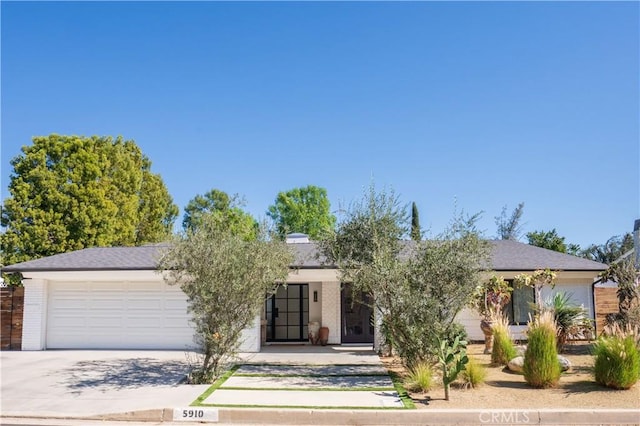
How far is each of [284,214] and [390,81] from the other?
121 feet

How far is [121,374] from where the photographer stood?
1242 centimetres

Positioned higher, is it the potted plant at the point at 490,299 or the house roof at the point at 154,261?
the house roof at the point at 154,261

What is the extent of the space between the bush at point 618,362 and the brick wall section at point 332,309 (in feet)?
31.5

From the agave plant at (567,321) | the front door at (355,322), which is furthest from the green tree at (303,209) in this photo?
the agave plant at (567,321)

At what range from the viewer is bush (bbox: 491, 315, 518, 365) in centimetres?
1257

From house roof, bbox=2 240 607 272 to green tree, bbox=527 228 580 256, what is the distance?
17999 millimetres

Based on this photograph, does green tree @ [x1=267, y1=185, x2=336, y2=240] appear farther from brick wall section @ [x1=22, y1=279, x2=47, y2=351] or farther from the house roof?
brick wall section @ [x1=22, y1=279, x2=47, y2=351]

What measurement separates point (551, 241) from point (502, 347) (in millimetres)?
27326

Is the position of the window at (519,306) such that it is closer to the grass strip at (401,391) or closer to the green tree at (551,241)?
the grass strip at (401,391)

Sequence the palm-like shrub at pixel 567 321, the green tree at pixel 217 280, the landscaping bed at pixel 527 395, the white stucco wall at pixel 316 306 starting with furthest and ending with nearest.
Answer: the white stucco wall at pixel 316 306 < the palm-like shrub at pixel 567 321 < the green tree at pixel 217 280 < the landscaping bed at pixel 527 395

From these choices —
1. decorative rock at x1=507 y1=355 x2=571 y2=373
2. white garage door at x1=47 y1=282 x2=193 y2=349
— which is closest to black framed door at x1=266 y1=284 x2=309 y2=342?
white garage door at x1=47 y1=282 x2=193 y2=349

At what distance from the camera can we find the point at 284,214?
173 feet

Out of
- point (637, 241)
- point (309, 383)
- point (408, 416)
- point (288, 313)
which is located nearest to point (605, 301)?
point (637, 241)

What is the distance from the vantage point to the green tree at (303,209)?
52.0m
